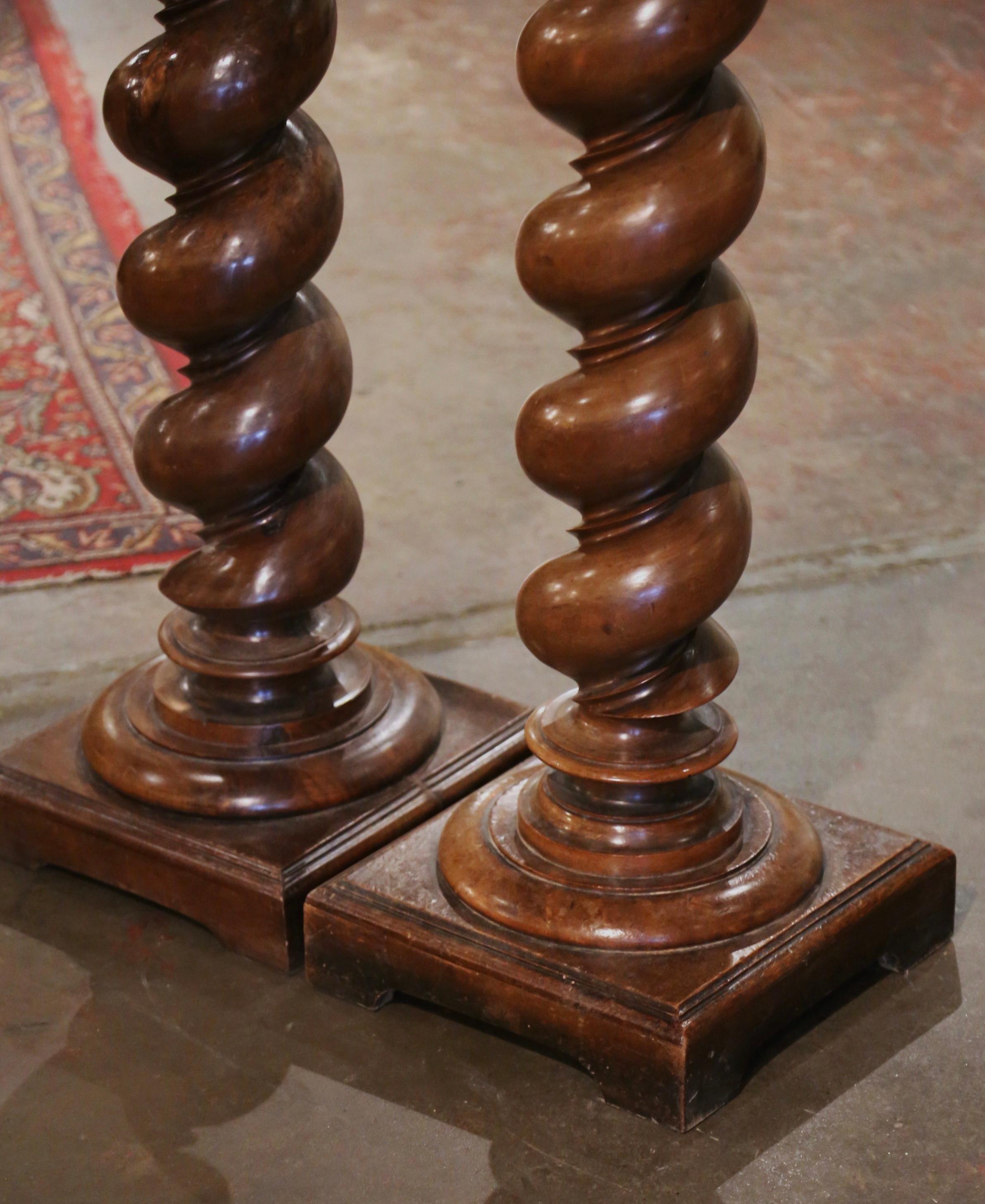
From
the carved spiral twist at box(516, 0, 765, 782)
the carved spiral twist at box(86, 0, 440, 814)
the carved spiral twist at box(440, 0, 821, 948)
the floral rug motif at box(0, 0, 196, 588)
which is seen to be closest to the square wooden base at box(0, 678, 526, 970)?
the carved spiral twist at box(86, 0, 440, 814)

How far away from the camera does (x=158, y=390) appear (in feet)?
13.2

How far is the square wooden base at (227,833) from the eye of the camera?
2061 millimetres

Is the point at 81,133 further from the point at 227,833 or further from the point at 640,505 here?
the point at 640,505

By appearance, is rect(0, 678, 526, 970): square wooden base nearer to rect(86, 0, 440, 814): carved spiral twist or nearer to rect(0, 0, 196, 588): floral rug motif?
rect(86, 0, 440, 814): carved spiral twist

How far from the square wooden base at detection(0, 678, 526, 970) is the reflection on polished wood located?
0.07 metres

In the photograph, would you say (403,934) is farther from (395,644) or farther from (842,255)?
(842,255)

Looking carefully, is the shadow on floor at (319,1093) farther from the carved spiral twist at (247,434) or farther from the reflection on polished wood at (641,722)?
the carved spiral twist at (247,434)

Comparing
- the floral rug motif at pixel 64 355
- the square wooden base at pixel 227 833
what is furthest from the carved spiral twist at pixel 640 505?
the floral rug motif at pixel 64 355

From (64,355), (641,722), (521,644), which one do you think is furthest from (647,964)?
(64,355)

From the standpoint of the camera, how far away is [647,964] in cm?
182

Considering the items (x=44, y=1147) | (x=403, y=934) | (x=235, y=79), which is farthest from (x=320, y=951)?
(x=235, y=79)

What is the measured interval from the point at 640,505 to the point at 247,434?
495 millimetres

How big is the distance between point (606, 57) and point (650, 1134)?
1.03m

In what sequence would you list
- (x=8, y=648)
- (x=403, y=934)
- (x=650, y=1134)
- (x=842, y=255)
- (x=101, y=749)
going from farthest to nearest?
1. (x=842, y=255)
2. (x=8, y=648)
3. (x=101, y=749)
4. (x=403, y=934)
5. (x=650, y=1134)
